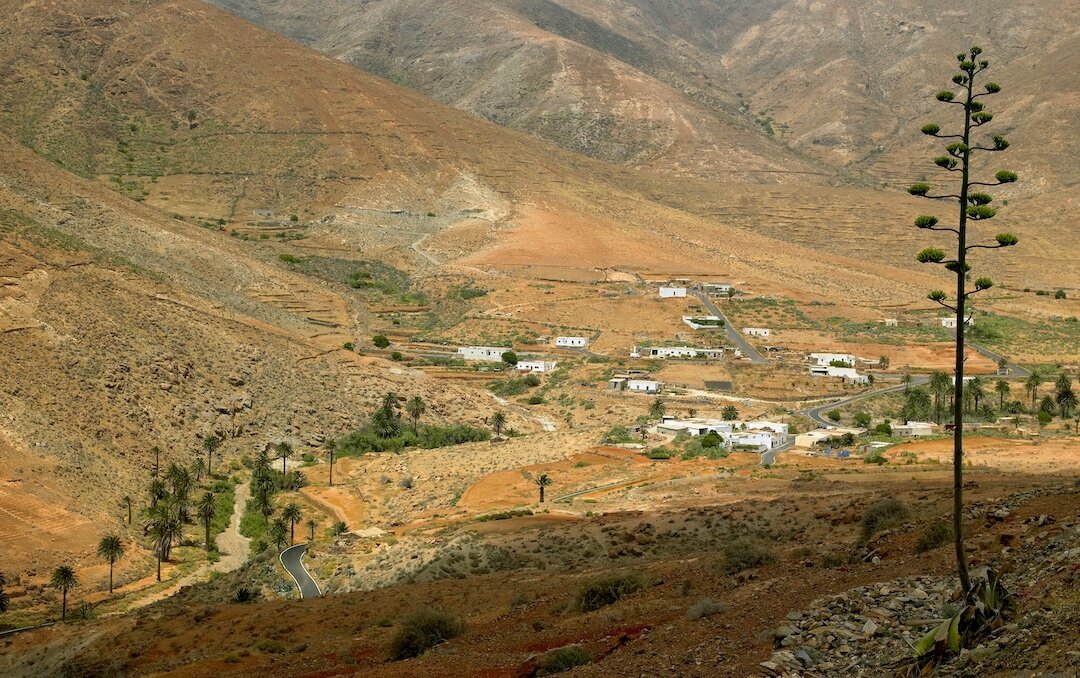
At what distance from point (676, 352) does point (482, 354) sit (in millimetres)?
13901

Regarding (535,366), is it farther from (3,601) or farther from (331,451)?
(3,601)

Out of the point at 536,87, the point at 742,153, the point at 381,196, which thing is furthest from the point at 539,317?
the point at 536,87

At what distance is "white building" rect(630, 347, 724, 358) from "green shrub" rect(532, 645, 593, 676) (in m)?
59.3

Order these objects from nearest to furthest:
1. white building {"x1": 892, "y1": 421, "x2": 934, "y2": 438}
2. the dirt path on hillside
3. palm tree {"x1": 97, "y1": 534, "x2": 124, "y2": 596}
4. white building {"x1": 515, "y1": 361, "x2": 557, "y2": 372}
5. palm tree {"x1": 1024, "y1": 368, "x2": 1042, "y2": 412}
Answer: palm tree {"x1": 97, "y1": 534, "x2": 124, "y2": 596}
the dirt path on hillside
white building {"x1": 892, "y1": 421, "x2": 934, "y2": 438}
palm tree {"x1": 1024, "y1": 368, "x2": 1042, "y2": 412}
white building {"x1": 515, "y1": 361, "x2": 557, "y2": 372}

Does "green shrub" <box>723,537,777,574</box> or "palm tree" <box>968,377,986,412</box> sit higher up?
"palm tree" <box>968,377,986,412</box>

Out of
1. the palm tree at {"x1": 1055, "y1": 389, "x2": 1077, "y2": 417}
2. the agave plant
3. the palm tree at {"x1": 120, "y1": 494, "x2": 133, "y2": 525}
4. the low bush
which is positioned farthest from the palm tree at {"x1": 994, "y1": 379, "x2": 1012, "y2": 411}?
the agave plant

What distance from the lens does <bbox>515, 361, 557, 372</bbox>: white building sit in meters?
72.3

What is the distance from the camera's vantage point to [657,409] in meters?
56.8

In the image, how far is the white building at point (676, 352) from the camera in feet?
242

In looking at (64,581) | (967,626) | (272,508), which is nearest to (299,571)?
(64,581)

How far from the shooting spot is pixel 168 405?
47.6 meters

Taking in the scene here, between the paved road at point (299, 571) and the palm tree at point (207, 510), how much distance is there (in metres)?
5.14

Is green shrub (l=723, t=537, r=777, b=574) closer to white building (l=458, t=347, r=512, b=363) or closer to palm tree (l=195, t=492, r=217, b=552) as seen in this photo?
palm tree (l=195, t=492, r=217, b=552)

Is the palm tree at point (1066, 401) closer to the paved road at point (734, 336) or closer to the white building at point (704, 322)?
the paved road at point (734, 336)
